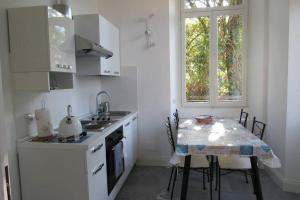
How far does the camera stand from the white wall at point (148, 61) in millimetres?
3633

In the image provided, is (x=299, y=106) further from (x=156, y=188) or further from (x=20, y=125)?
(x=20, y=125)

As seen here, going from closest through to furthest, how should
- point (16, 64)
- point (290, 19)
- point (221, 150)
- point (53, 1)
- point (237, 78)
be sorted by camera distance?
point (16, 64) → point (221, 150) → point (53, 1) → point (290, 19) → point (237, 78)

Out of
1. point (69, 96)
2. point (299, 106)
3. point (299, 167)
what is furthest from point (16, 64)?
point (299, 167)

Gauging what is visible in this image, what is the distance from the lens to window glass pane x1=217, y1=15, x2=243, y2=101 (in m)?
3.96

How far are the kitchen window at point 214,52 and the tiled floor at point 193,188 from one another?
1.34 metres

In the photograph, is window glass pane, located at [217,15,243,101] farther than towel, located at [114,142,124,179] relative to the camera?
Yes

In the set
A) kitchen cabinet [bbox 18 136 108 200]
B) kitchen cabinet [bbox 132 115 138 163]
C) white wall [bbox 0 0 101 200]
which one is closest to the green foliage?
kitchen cabinet [bbox 132 115 138 163]

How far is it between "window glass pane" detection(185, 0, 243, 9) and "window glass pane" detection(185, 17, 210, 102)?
0.22 metres

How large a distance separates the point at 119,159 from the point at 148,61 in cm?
164

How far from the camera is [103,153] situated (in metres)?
2.28

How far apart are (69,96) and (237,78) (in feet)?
9.05

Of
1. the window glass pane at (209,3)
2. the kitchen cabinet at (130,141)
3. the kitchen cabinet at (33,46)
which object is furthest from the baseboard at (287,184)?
the kitchen cabinet at (33,46)

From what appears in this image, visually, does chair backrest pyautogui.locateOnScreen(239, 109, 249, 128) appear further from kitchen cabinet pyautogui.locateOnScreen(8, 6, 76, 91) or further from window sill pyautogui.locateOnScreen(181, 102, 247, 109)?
kitchen cabinet pyautogui.locateOnScreen(8, 6, 76, 91)

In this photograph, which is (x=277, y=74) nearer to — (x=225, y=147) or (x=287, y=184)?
(x=287, y=184)
